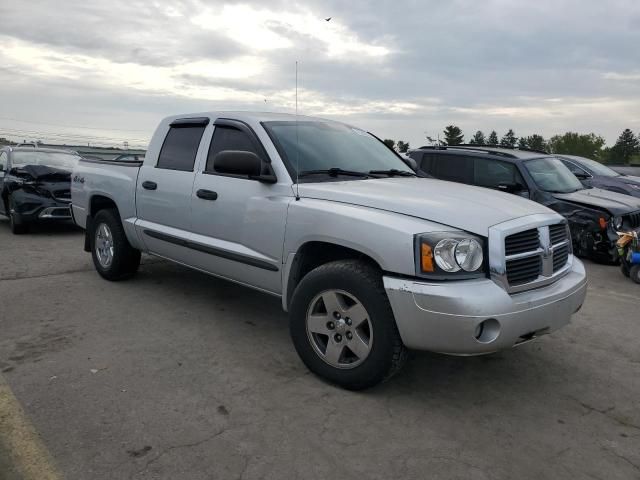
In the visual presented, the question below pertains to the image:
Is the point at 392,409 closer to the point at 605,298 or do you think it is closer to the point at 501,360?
the point at 501,360

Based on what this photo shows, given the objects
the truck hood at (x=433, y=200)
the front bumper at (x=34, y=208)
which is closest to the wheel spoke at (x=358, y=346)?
the truck hood at (x=433, y=200)

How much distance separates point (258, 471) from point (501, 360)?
87.3 inches

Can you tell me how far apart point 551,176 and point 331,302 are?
6.63m

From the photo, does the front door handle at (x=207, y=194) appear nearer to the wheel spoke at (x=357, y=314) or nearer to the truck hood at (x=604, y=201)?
the wheel spoke at (x=357, y=314)

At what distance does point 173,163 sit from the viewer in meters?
4.88

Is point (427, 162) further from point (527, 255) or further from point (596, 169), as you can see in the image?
point (527, 255)

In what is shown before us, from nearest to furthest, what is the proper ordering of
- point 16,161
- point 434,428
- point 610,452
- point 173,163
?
1. point 610,452
2. point 434,428
3. point 173,163
4. point 16,161

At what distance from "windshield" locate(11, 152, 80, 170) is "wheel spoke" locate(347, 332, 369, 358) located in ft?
26.8

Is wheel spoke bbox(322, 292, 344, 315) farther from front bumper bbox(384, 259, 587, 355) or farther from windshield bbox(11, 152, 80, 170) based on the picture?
windshield bbox(11, 152, 80, 170)

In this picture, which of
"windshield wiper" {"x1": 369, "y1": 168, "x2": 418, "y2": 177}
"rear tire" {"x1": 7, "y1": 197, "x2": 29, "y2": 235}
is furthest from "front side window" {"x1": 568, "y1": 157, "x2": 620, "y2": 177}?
"rear tire" {"x1": 7, "y1": 197, "x2": 29, "y2": 235}

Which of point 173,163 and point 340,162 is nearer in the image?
point 340,162

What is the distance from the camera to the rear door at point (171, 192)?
4645mm

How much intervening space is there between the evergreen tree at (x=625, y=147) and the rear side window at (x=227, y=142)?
259 ft

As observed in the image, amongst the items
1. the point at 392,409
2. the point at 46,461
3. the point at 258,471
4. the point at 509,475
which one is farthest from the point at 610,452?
the point at 46,461
